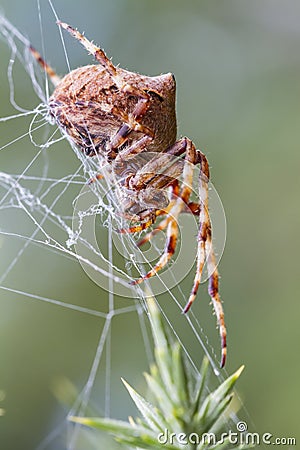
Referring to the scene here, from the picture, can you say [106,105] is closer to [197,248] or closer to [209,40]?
[197,248]

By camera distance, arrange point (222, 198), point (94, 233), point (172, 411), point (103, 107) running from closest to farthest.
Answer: point (172, 411) < point (103, 107) < point (94, 233) < point (222, 198)

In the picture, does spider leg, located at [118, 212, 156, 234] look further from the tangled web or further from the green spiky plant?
the green spiky plant

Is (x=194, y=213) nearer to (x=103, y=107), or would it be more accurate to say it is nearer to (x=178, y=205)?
(x=178, y=205)

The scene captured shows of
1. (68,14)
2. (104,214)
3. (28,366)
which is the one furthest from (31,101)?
(104,214)

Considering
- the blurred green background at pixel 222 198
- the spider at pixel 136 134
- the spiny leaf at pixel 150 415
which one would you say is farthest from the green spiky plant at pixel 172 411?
the blurred green background at pixel 222 198

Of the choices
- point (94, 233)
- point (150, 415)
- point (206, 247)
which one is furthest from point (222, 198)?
point (150, 415)

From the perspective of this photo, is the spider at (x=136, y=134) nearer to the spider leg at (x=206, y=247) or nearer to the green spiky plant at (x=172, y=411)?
the spider leg at (x=206, y=247)

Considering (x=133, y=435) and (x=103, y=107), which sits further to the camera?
(x=103, y=107)

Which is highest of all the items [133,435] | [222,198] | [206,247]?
[222,198]
